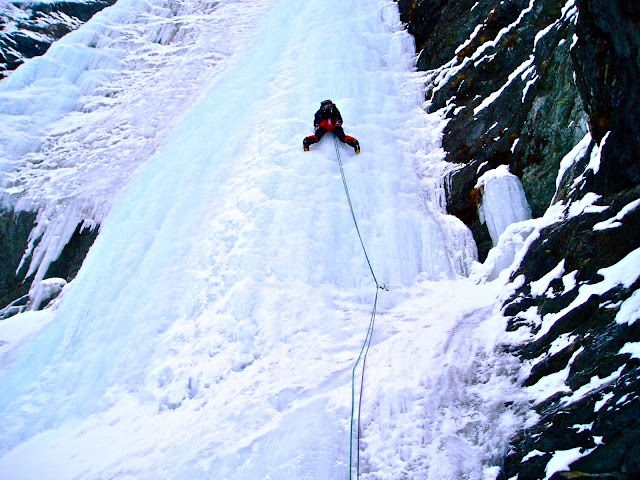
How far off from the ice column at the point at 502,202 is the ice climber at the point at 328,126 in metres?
2.32

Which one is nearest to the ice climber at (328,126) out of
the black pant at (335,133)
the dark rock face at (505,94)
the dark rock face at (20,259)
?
the black pant at (335,133)

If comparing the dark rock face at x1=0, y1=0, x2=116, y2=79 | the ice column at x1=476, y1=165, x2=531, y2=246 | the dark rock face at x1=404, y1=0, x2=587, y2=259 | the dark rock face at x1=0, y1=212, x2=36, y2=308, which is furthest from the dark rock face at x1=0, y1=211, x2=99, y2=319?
the dark rock face at x1=0, y1=0, x2=116, y2=79

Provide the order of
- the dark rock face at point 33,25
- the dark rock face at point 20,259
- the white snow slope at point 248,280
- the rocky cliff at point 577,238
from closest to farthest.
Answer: the rocky cliff at point 577,238 → the white snow slope at point 248,280 → the dark rock face at point 20,259 → the dark rock face at point 33,25

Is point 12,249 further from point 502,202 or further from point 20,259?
point 502,202

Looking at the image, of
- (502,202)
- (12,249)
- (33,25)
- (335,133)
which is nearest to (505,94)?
(502,202)

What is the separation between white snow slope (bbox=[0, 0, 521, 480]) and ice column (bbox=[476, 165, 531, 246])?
46cm

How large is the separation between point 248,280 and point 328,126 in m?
3.13

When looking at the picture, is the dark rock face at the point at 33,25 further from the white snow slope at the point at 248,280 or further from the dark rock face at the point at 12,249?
the dark rock face at the point at 12,249

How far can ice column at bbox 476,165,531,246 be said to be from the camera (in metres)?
5.56

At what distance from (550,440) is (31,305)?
788cm

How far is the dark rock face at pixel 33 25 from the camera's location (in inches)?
578

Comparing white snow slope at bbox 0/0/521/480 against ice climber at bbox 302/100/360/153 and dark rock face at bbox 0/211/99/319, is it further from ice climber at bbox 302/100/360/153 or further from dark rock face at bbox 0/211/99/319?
dark rock face at bbox 0/211/99/319

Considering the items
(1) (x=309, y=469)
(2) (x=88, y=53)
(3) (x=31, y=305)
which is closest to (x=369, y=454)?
(1) (x=309, y=469)

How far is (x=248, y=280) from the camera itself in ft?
19.2
